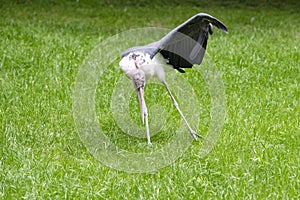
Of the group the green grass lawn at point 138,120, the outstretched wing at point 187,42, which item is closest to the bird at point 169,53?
the outstretched wing at point 187,42

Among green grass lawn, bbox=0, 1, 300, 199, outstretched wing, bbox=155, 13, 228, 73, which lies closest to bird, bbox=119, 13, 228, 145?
outstretched wing, bbox=155, 13, 228, 73

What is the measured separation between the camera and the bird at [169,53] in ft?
16.1

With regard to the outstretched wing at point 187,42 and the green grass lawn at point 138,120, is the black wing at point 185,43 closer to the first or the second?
the outstretched wing at point 187,42

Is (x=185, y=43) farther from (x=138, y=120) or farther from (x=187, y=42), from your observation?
(x=138, y=120)

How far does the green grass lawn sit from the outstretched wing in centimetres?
67

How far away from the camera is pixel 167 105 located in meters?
6.22

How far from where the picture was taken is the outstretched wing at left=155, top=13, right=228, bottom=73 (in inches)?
195

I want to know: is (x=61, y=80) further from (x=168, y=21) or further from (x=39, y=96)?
(x=168, y=21)

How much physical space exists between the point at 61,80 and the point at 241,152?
268cm

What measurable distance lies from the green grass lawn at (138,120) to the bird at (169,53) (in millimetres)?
545

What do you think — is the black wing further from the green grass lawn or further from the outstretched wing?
the green grass lawn

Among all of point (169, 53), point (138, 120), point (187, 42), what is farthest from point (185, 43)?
point (138, 120)

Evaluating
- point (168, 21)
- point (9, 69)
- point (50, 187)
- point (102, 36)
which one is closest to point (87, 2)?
point (168, 21)

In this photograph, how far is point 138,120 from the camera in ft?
19.0
